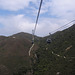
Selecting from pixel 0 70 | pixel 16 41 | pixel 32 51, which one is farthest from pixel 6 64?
pixel 16 41

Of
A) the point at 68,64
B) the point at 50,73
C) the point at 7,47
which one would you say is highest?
the point at 68,64

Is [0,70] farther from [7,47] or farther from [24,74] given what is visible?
[7,47]

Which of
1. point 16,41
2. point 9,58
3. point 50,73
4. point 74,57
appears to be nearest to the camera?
point 50,73

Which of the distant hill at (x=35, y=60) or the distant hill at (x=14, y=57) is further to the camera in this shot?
the distant hill at (x=14, y=57)

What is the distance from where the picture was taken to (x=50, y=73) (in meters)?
54.0

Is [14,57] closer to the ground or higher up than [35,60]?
closer to the ground

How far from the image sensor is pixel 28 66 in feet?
228

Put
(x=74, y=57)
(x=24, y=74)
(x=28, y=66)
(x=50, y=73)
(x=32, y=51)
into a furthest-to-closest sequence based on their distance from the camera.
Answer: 1. (x=32, y=51)
2. (x=28, y=66)
3. (x=24, y=74)
4. (x=74, y=57)
5. (x=50, y=73)

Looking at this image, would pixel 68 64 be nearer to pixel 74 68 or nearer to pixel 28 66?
pixel 74 68

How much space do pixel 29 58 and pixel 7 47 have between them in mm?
22138

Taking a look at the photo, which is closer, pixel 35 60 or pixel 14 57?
pixel 35 60

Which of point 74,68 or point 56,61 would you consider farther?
point 56,61

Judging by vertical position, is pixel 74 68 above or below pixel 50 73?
above

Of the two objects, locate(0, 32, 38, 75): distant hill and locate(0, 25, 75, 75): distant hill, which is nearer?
locate(0, 25, 75, 75): distant hill
